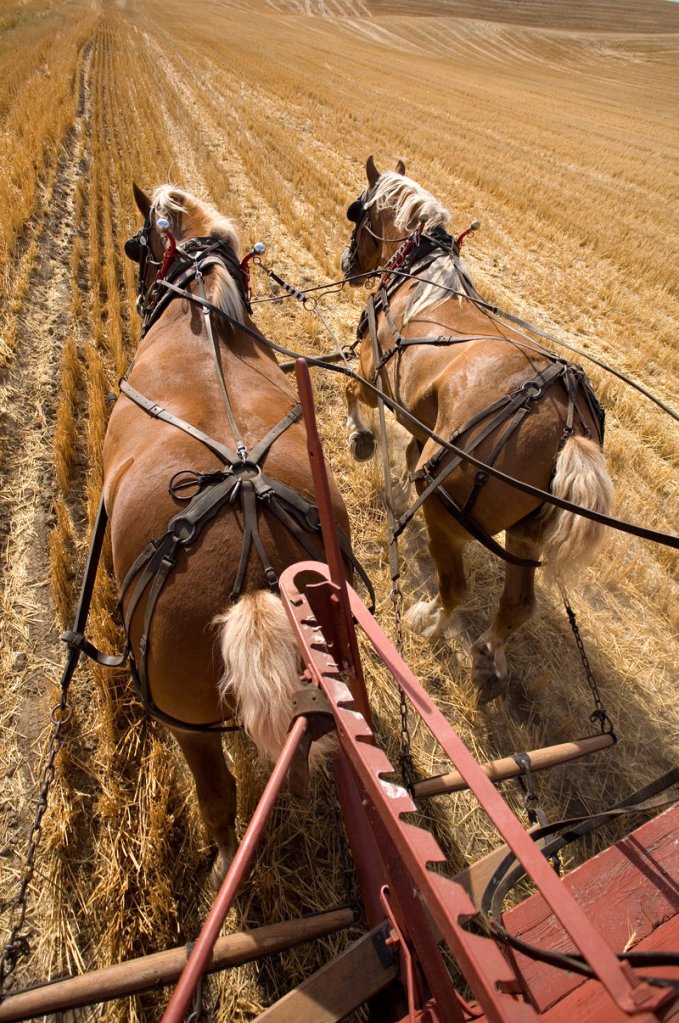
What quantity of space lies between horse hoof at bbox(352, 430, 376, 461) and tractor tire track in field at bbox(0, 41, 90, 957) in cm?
235

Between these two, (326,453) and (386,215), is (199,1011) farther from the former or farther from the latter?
(386,215)

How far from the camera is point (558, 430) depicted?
226 cm

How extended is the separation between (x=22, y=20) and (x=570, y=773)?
1415 inches

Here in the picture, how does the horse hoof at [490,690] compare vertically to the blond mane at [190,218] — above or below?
below

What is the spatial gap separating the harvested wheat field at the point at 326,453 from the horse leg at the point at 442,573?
0.12m

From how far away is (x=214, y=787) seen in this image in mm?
1914

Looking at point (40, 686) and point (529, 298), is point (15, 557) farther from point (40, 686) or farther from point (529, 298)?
point (529, 298)

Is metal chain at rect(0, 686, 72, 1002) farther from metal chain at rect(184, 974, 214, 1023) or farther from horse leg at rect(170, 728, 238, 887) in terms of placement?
metal chain at rect(184, 974, 214, 1023)

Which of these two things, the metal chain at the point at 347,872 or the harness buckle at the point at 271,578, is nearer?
the harness buckle at the point at 271,578

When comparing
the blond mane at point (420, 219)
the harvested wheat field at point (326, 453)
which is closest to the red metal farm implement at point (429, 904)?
the harvested wheat field at point (326, 453)

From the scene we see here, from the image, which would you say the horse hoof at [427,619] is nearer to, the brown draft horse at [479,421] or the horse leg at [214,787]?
the brown draft horse at [479,421]

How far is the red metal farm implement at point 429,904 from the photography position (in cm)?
77

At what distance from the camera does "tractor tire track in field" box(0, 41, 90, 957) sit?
7.40ft

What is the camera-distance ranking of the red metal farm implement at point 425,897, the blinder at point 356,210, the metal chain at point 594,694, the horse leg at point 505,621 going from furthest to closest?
the blinder at point 356,210
the horse leg at point 505,621
the metal chain at point 594,694
the red metal farm implement at point 425,897
